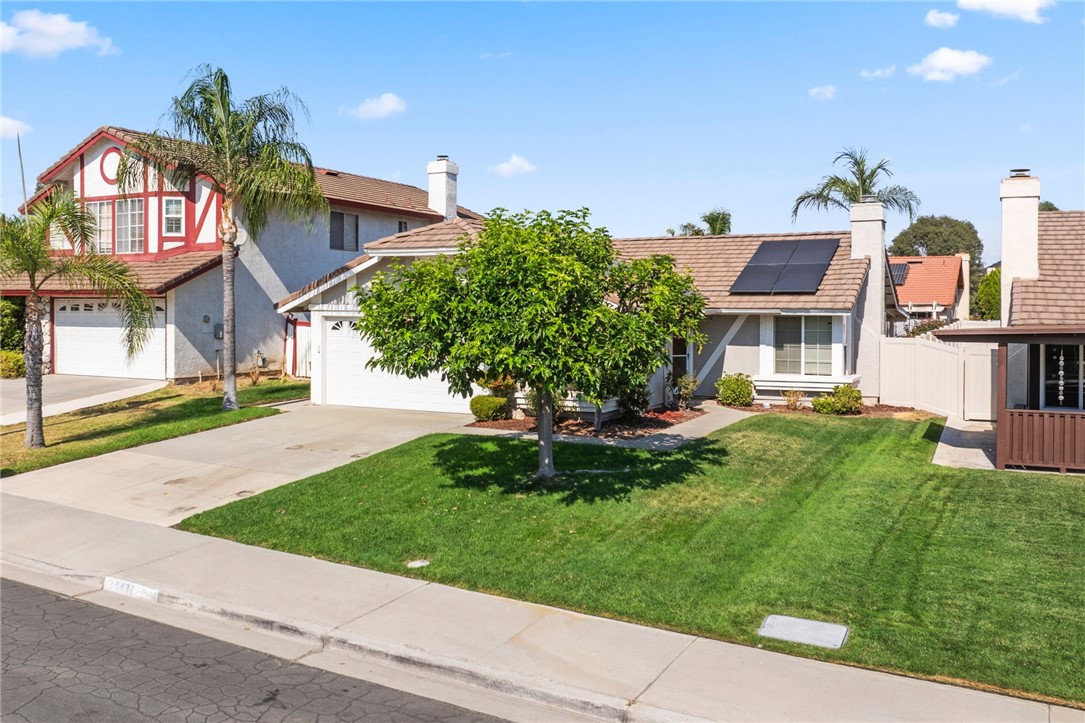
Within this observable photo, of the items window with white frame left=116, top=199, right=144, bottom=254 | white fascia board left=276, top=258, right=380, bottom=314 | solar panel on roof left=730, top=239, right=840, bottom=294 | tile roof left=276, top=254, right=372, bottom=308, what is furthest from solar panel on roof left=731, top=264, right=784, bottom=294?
window with white frame left=116, top=199, right=144, bottom=254

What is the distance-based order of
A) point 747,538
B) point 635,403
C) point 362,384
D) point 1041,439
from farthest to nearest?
point 362,384 → point 635,403 → point 1041,439 → point 747,538

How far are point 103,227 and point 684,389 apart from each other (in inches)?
773

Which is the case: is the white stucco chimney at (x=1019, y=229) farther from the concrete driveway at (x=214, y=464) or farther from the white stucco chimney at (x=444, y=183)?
the white stucco chimney at (x=444, y=183)

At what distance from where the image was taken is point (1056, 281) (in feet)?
55.3

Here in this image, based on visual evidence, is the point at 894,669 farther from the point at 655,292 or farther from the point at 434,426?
the point at 434,426

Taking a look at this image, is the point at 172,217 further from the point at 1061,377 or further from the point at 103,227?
the point at 1061,377

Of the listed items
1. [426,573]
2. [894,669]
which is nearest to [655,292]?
[426,573]

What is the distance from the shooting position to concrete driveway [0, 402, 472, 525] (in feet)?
42.6

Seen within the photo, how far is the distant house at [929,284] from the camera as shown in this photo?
150 ft

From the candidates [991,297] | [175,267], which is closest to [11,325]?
[175,267]

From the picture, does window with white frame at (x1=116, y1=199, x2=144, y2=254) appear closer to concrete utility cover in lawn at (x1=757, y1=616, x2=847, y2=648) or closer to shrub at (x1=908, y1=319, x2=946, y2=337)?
concrete utility cover in lawn at (x1=757, y1=616, x2=847, y2=648)

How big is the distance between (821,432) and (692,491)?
19.7 feet

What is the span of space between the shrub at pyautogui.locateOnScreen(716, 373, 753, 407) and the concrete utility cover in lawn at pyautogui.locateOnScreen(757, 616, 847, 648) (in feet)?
42.7

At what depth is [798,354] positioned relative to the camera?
69.9ft
